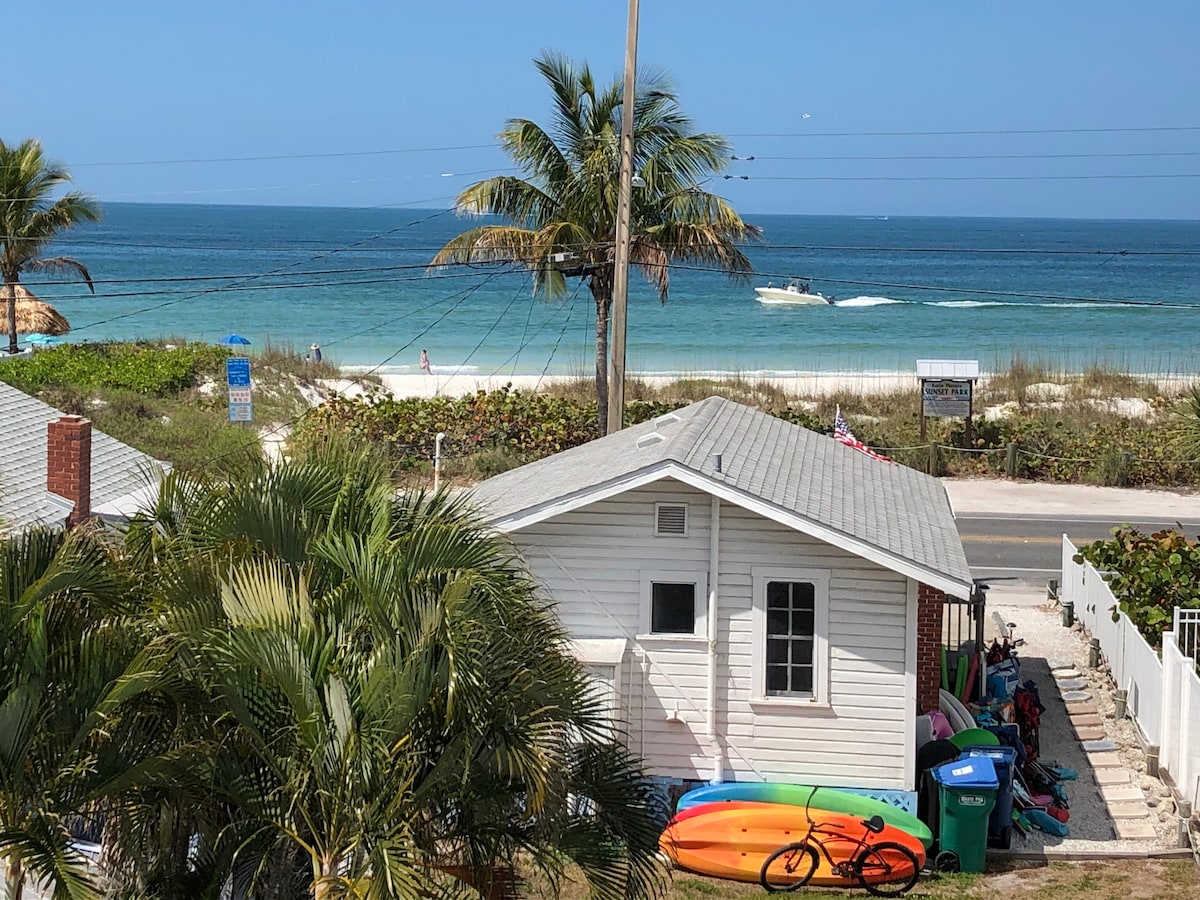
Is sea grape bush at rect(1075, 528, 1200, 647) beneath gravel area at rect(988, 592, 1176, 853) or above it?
above

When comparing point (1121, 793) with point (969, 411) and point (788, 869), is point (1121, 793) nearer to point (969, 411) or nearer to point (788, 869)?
point (788, 869)

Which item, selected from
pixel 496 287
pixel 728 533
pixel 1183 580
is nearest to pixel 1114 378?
pixel 1183 580

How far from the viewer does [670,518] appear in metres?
14.7

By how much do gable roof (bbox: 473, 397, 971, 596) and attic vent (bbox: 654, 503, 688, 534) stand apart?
43 centimetres

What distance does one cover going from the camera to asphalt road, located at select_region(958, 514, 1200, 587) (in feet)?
84.9

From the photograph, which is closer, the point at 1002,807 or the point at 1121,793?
the point at 1002,807

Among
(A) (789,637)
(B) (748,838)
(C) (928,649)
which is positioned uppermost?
(A) (789,637)

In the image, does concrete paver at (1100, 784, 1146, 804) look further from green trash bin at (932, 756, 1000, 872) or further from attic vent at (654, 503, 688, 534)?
attic vent at (654, 503, 688, 534)

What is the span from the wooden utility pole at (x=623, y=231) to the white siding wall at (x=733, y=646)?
393 inches

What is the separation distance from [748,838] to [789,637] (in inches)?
80.5

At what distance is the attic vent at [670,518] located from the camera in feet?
48.0

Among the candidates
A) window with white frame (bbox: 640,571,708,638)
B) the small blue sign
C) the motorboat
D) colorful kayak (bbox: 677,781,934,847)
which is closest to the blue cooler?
colorful kayak (bbox: 677,781,934,847)

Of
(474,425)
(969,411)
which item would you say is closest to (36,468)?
(474,425)

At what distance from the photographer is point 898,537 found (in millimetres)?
14859
